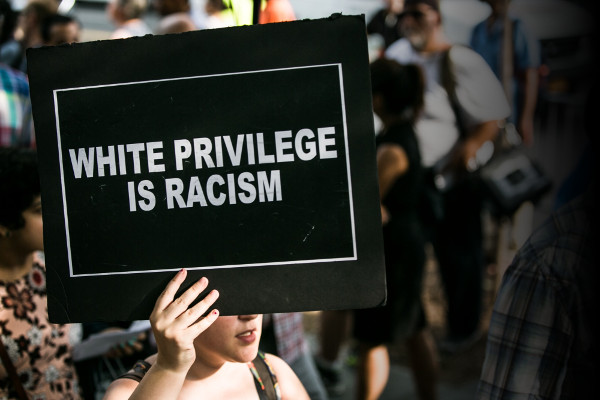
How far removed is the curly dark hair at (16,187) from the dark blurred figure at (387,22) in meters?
3.87

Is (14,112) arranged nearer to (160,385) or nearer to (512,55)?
(160,385)

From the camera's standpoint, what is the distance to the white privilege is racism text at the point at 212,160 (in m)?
1.45

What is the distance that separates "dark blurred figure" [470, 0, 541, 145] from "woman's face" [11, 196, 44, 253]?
11.8 ft

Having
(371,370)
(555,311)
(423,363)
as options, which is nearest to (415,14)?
(423,363)

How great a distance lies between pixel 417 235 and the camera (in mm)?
3648

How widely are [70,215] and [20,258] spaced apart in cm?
83

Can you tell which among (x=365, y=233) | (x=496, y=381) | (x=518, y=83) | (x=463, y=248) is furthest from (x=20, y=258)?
(x=518, y=83)

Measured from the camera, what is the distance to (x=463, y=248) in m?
4.86

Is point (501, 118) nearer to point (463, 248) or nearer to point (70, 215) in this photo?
point (463, 248)

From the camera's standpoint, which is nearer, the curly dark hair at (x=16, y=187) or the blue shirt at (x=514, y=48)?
the curly dark hair at (x=16, y=187)

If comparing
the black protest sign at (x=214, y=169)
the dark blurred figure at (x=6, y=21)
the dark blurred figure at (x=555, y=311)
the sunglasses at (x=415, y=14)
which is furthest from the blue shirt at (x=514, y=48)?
the black protest sign at (x=214, y=169)

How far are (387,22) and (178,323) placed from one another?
477 cm

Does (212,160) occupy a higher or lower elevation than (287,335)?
higher

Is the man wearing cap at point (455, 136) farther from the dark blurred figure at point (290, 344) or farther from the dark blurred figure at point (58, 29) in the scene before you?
the dark blurred figure at point (58, 29)
